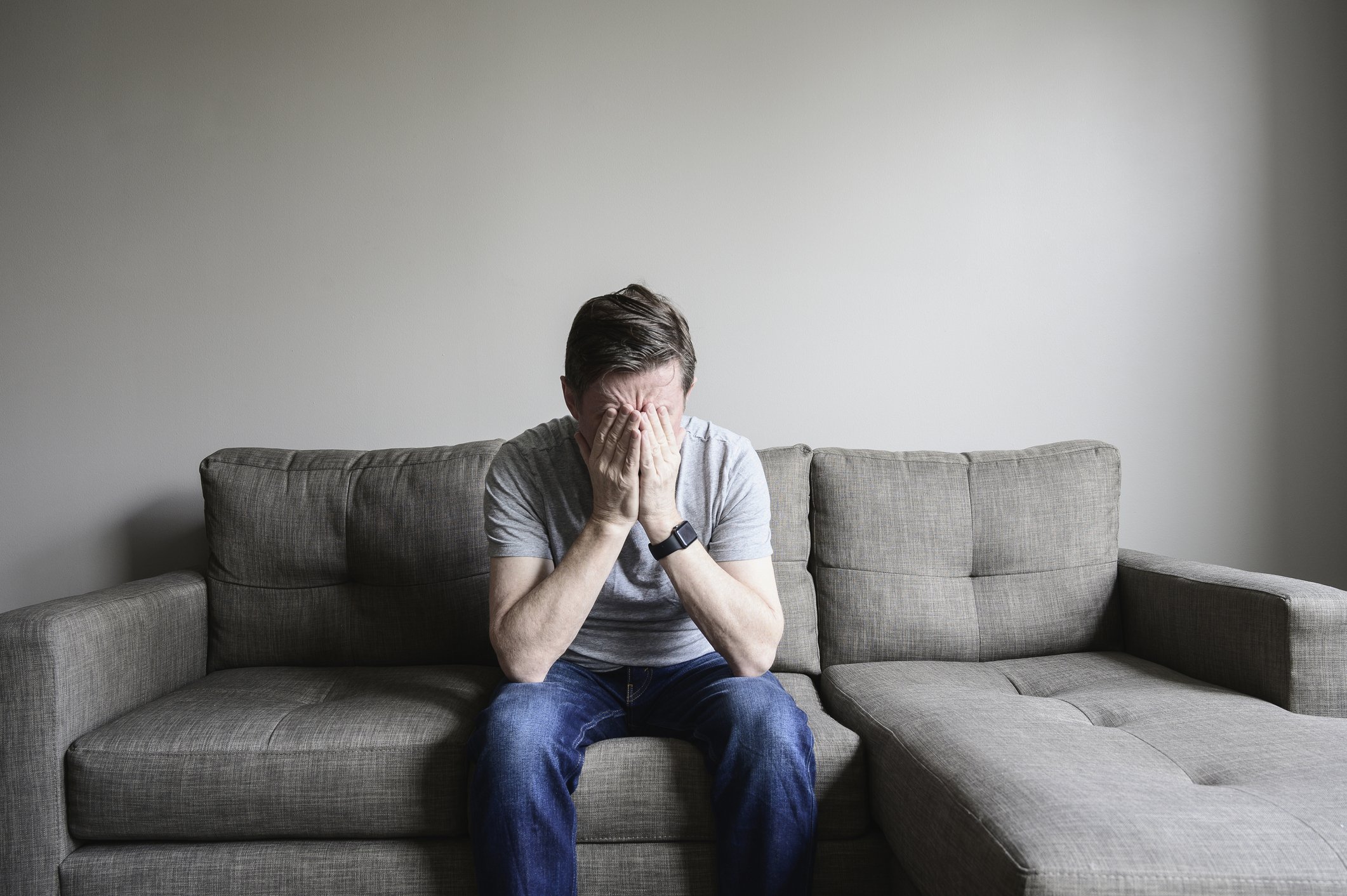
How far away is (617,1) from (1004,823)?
213cm

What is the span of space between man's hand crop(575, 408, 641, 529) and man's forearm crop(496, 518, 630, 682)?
1.0 inches

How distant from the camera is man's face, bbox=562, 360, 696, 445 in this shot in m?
1.35

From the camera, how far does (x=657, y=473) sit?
135cm

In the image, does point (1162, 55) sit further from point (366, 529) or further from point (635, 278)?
point (366, 529)

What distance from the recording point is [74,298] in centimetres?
221

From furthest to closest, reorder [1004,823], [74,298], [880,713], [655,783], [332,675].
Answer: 1. [74,298]
2. [332,675]
3. [880,713]
4. [655,783]
5. [1004,823]

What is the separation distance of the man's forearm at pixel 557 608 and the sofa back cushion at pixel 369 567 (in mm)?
509

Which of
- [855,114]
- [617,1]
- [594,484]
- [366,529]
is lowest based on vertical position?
[366,529]

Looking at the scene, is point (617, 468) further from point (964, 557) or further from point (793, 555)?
point (964, 557)

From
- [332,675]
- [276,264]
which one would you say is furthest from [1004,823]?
[276,264]

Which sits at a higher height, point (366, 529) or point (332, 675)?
point (366, 529)

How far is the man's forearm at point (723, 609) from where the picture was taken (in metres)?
1.33

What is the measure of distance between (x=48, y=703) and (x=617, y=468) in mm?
1002

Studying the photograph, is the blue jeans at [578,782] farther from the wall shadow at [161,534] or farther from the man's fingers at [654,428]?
the wall shadow at [161,534]
